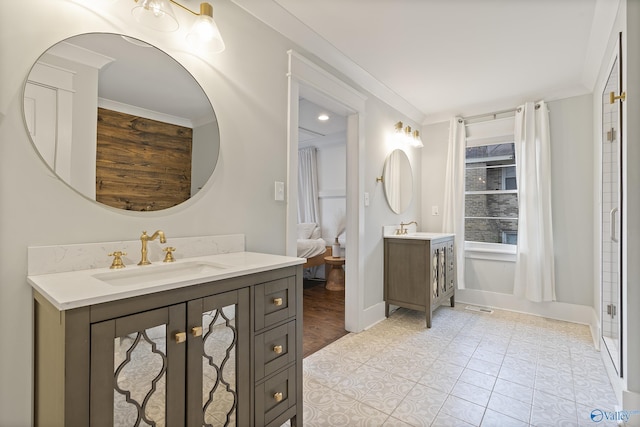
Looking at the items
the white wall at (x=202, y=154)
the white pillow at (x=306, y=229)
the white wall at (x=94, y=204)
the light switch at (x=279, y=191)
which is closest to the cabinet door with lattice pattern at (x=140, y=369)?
the white wall at (x=94, y=204)

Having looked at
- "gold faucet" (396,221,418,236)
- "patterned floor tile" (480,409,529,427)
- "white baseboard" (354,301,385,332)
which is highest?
"gold faucet" (396,221,418,236)

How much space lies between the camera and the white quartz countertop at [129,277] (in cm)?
81

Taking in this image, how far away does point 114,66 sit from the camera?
4.12ft

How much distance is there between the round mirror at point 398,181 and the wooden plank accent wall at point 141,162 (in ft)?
7.01

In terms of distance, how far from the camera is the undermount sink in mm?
1138

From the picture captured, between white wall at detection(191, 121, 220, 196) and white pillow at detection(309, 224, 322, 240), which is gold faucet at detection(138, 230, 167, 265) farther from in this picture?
white pillow at detection(309, 224, 322, 240)

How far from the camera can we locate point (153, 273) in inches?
49.9

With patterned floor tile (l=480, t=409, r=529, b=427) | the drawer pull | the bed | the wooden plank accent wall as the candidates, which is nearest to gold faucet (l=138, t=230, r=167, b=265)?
the wooden plank accent wall

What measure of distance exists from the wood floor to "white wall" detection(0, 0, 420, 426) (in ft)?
3.36

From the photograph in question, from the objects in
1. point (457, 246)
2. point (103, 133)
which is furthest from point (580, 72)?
point (103, 133)

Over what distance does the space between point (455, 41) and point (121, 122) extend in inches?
85.6

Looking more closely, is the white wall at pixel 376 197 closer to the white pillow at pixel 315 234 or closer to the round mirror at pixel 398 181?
the round mirror at pixel 398 181

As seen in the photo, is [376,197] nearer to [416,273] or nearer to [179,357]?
[416,273]

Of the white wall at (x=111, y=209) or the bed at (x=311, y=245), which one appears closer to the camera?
the white wall at (x=111, y=209)
